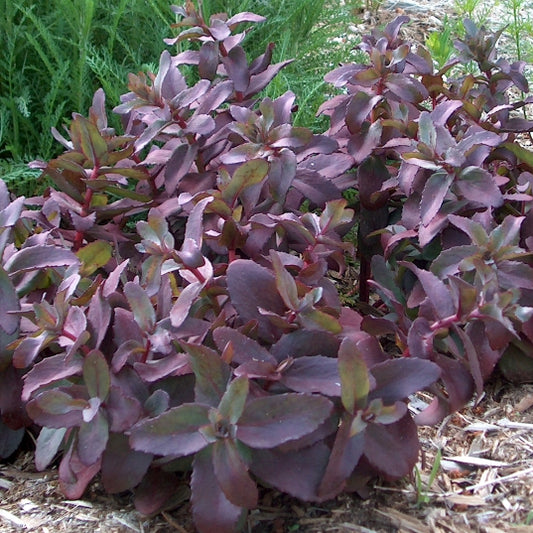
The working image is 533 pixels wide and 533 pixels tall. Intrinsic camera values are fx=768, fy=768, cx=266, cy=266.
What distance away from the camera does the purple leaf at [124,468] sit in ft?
4.26

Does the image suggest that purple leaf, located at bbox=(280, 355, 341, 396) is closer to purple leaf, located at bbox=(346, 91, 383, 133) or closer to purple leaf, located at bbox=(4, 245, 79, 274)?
purple leaf, located at bbox=(4, 245, 79, 274)

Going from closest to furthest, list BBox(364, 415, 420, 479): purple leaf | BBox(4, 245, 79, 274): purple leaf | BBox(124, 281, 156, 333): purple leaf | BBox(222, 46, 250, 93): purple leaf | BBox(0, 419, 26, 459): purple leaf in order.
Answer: BBox(364, 415, 420, 479): purple leaf < BBox(124, 281, 156, 333): purple leaf < BBox(4, 245, 79, 274): purple leaf < BBox(0, 419, 26, 459): purple leaf < BBox(222, 46, 250, 93): purple leaf

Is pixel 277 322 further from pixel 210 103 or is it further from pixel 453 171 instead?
pixel 210 103

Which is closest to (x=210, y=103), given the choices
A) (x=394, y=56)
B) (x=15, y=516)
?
(x=394, y=56)

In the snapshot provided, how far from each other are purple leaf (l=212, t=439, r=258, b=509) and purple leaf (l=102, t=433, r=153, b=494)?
0.60 ft

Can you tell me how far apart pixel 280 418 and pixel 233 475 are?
0.36 ft

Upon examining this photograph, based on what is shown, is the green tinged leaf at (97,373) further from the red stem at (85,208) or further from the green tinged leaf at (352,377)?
the red stem at (85,208)

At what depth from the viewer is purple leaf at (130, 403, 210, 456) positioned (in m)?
1.17

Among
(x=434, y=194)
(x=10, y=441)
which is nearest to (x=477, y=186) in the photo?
(x=434, y=194)

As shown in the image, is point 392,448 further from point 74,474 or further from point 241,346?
point 74,474

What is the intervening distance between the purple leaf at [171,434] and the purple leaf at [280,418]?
71 millimetres

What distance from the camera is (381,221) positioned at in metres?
1.97

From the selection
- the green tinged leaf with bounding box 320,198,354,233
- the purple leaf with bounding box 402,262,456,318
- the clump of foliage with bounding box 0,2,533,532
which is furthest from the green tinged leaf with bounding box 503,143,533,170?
the purple leaf with bounding box 402,262,456,318

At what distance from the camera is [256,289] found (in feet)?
4.62
